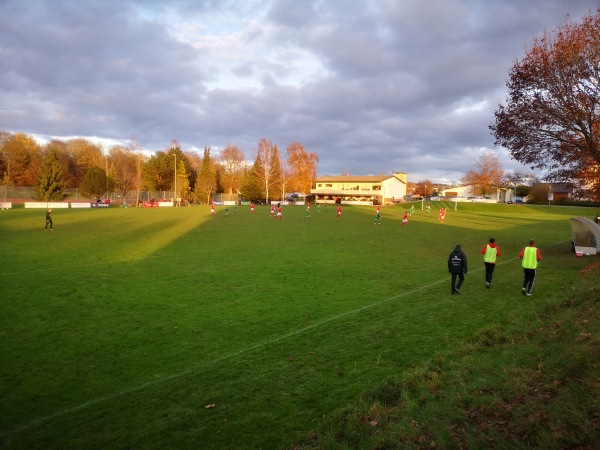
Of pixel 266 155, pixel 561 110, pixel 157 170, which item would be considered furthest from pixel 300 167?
pixel 561 110

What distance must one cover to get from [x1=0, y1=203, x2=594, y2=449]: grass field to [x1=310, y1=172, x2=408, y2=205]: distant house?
263 ft

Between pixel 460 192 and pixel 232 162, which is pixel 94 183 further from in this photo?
pixel 460 192

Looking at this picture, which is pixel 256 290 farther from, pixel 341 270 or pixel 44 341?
pixel 44 341

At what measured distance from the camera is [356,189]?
3979 inches

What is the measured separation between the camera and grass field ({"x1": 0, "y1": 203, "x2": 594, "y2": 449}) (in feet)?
18.4

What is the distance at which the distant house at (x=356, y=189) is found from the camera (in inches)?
3895

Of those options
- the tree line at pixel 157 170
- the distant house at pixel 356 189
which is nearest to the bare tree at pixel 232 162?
the tree line at pixel 157 170

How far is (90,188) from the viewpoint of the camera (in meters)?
71.8

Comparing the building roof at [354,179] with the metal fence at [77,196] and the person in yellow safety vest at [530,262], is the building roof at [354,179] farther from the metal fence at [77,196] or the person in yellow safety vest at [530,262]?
the person in yellow safety vest at [530,262]

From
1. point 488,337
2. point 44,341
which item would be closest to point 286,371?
point 488,337

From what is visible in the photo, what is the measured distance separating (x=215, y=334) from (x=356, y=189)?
310 feet

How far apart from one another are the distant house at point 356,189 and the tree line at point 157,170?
13.3ft

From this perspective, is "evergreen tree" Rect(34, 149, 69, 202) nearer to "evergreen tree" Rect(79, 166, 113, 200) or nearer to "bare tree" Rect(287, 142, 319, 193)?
"evergreen tree" Rect(79, 166, 113, 200)

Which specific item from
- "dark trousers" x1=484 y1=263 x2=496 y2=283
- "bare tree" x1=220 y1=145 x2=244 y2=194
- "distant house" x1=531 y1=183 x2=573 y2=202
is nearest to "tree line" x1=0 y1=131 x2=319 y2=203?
"bare tree" x1=220 y1=145 x2=244 y2=194
